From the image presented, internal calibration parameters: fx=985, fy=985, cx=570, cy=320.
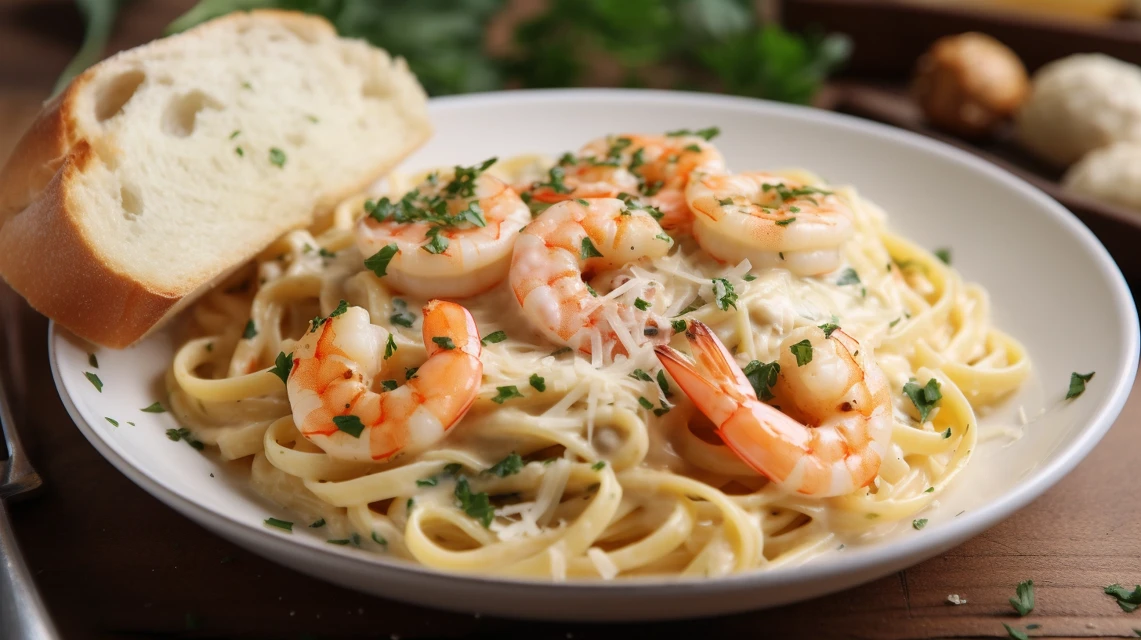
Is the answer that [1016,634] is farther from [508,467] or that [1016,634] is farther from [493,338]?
[493,338]

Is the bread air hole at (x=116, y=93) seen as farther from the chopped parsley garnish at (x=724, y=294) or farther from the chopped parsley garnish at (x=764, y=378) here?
the chopped parsley garnish at (x=764, y=378)

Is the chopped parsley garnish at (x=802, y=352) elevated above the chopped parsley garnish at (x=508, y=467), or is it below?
above

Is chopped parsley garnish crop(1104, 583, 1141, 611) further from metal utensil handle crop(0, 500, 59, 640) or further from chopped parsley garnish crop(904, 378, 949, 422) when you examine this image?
metal utensil handle crop(0, 500, 59, 640)

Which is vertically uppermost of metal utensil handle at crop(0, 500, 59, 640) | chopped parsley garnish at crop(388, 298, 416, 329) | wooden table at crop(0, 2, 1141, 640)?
chopped parsley garnish at crop(388, 298, 416, 329)

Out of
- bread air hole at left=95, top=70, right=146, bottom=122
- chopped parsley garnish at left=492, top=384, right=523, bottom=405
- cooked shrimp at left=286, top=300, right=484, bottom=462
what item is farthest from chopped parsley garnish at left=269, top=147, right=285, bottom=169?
chopped parsley garnish at left=492, top=384, right=523, bottom=405

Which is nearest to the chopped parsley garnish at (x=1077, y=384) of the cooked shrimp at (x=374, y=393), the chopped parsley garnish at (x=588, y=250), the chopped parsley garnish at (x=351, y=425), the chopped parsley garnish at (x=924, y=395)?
the chopped parsley garnish at (x=924, y=395)

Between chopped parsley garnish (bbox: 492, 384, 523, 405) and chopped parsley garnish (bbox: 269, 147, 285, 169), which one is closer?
chopped parsley garnish (bbox: 492, 384, 523, 405)
